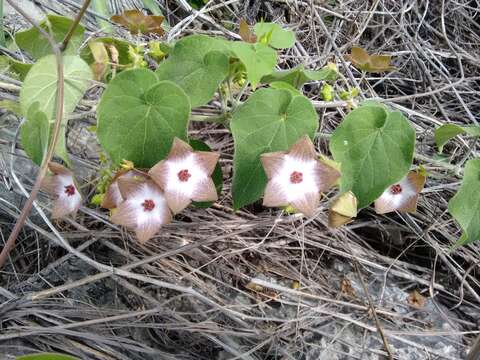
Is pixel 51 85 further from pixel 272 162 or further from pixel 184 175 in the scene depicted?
pixel 272 162

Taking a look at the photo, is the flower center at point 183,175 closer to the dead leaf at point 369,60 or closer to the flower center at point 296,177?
the flower center at point 296,177

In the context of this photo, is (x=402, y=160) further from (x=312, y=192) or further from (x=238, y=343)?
(x=238, y=343)

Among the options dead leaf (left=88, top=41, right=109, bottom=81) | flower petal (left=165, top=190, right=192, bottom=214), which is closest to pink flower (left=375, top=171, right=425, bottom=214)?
flower petal (left=165, top=190, right=192, bottom=214)

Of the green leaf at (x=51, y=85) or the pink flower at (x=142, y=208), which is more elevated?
the green leaf at (x=51, y=85)

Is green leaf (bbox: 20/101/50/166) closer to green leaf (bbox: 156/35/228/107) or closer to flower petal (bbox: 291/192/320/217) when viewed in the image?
green leaf (bbox: 156/35/228/107)

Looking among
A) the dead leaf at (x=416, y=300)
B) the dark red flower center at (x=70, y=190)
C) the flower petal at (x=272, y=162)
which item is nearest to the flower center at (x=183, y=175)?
the flower petal at (x=272, y=162)

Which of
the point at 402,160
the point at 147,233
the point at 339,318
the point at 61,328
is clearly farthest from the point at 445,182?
the point at 61,328

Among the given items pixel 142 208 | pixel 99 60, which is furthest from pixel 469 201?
pixel 99 60
